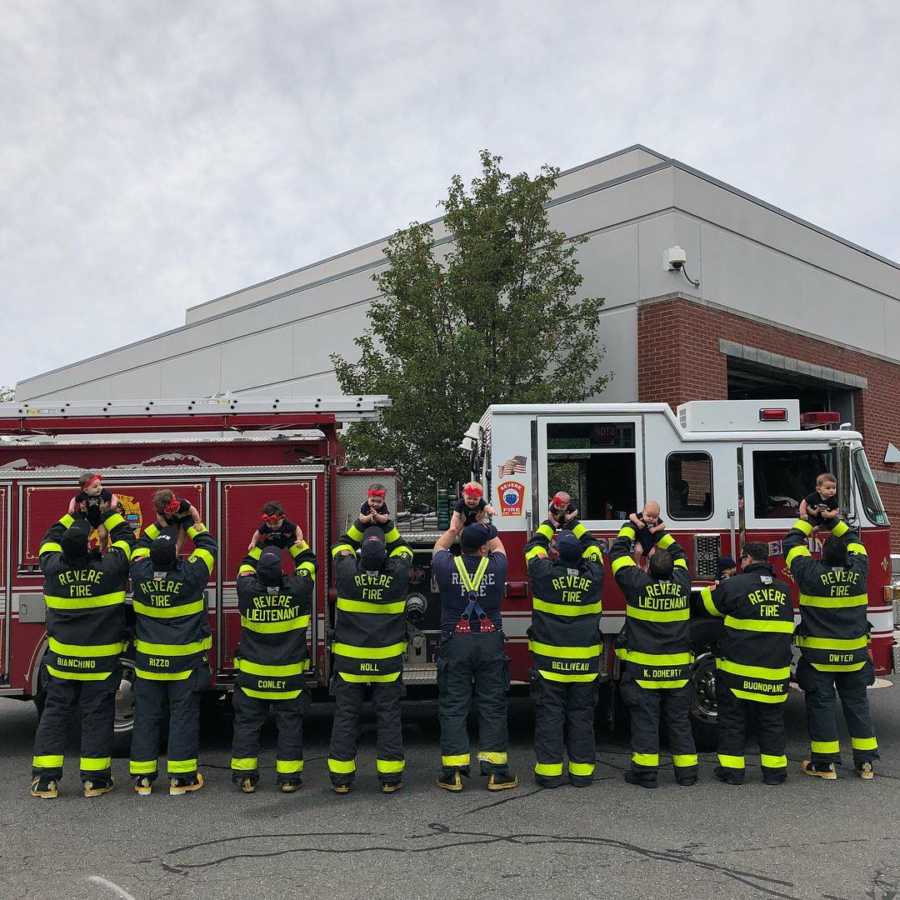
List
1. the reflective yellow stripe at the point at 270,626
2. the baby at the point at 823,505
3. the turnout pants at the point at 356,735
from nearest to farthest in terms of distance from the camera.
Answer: the turnout pants at the point at 356,735, the reflective yellow stripe at the point at 270,626, the baby at the point at 823,505

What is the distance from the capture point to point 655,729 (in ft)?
19.9

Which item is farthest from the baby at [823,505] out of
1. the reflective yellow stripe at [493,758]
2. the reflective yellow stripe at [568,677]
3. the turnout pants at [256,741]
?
the turnout pants at [256,741]

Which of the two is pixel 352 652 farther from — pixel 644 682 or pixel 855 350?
pixel 855 350

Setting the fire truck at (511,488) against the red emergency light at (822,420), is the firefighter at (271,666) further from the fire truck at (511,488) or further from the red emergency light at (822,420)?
the red emergency light at (822,420)

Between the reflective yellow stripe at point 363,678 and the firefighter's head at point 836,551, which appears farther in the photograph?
the firefighter's head at point 836,551

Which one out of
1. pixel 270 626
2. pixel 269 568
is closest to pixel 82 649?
pixel 270 626

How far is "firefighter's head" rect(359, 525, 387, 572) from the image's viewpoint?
19.2 ft

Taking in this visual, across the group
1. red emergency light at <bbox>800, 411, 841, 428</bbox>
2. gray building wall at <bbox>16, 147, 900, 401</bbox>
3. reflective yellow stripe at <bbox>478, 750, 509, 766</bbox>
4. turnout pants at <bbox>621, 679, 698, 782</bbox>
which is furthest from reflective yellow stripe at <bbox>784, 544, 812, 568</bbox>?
gray building wall at <bbox>16, 147, 900, 401</bbox>

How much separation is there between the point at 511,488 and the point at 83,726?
350 centimetres

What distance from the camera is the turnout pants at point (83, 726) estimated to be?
585cm

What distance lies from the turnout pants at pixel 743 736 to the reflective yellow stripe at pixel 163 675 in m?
3.69

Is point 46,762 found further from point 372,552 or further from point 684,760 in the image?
point 684,760

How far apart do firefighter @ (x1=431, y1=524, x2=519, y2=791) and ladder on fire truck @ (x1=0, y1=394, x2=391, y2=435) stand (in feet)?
6.03

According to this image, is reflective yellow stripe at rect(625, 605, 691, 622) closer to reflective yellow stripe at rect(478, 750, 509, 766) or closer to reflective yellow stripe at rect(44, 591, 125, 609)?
reflective yellow stripe at rect(478, 750, 509, 766)
